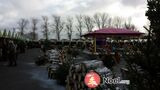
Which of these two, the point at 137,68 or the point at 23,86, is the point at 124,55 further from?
the point at 23,86

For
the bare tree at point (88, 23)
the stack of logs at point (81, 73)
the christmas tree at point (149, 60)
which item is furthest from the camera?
the bare tree at point (88, 23)

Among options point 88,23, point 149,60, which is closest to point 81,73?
point 149,60

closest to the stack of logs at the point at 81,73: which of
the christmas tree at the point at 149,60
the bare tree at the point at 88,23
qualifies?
the christmas tree at the point at 149,60

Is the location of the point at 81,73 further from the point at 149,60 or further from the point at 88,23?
the point at 88,23

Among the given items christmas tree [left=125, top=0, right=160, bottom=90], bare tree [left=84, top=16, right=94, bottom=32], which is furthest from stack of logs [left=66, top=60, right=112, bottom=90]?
bare tree [left=84, top=16, right=94, bottom=32]

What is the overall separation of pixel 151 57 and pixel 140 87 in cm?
37

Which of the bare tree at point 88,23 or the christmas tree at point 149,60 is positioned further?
the bare tree at point 88,23

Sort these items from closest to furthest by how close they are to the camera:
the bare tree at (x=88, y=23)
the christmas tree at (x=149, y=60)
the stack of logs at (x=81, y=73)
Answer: the christmas tree at (x=149, y=60) → the stack of logs at (x=81, y=73) → the bare tree at (x=88, y=23)

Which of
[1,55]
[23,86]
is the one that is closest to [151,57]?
[23,86]

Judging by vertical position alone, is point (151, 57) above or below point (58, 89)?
above

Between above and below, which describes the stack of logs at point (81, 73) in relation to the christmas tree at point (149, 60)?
below

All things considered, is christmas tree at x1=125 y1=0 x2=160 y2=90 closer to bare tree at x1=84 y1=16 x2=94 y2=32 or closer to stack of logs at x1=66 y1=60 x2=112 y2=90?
stack of logs at x1=66 y1=60 x2=112 y2=90

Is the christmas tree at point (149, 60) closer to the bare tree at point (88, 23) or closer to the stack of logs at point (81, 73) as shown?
the stack of logs at point (81, 73)

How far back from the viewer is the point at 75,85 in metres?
10.6
